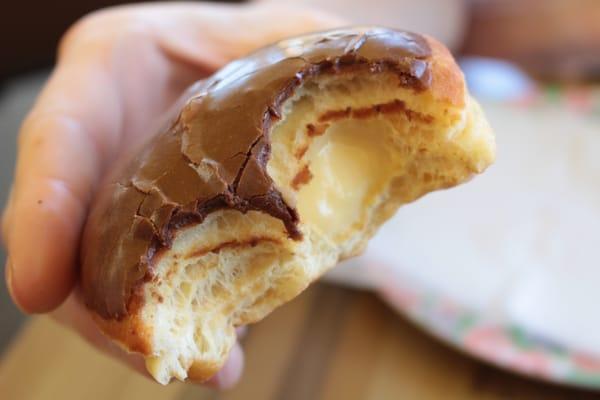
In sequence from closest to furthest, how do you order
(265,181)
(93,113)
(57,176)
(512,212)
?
(265,181) < (57,176) < (93,113) < (512,212)

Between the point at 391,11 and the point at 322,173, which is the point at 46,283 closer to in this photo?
the point at 322,173

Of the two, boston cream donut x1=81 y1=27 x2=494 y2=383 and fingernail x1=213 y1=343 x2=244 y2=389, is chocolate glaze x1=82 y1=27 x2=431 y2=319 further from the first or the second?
fingernail x1=213 y1=343 x2=244 y2=389

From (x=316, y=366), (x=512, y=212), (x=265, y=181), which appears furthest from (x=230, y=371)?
(x=512, y=212)

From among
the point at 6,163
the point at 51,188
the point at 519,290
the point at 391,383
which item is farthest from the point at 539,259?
the point at 6,163

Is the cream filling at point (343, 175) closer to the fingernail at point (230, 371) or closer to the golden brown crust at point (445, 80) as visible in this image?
the golden brown crust at point (445, 80)

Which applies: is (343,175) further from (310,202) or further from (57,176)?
(57,176)

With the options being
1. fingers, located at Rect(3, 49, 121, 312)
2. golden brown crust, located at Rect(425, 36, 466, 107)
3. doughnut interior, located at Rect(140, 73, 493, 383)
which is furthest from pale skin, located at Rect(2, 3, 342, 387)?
golden brown crust, located at Rect(425, 36, 466, 107)

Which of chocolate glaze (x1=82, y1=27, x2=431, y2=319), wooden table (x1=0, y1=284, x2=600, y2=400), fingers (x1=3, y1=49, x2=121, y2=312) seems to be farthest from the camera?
wooden table (x1=0, y1=284, x2=600, y2=400)
